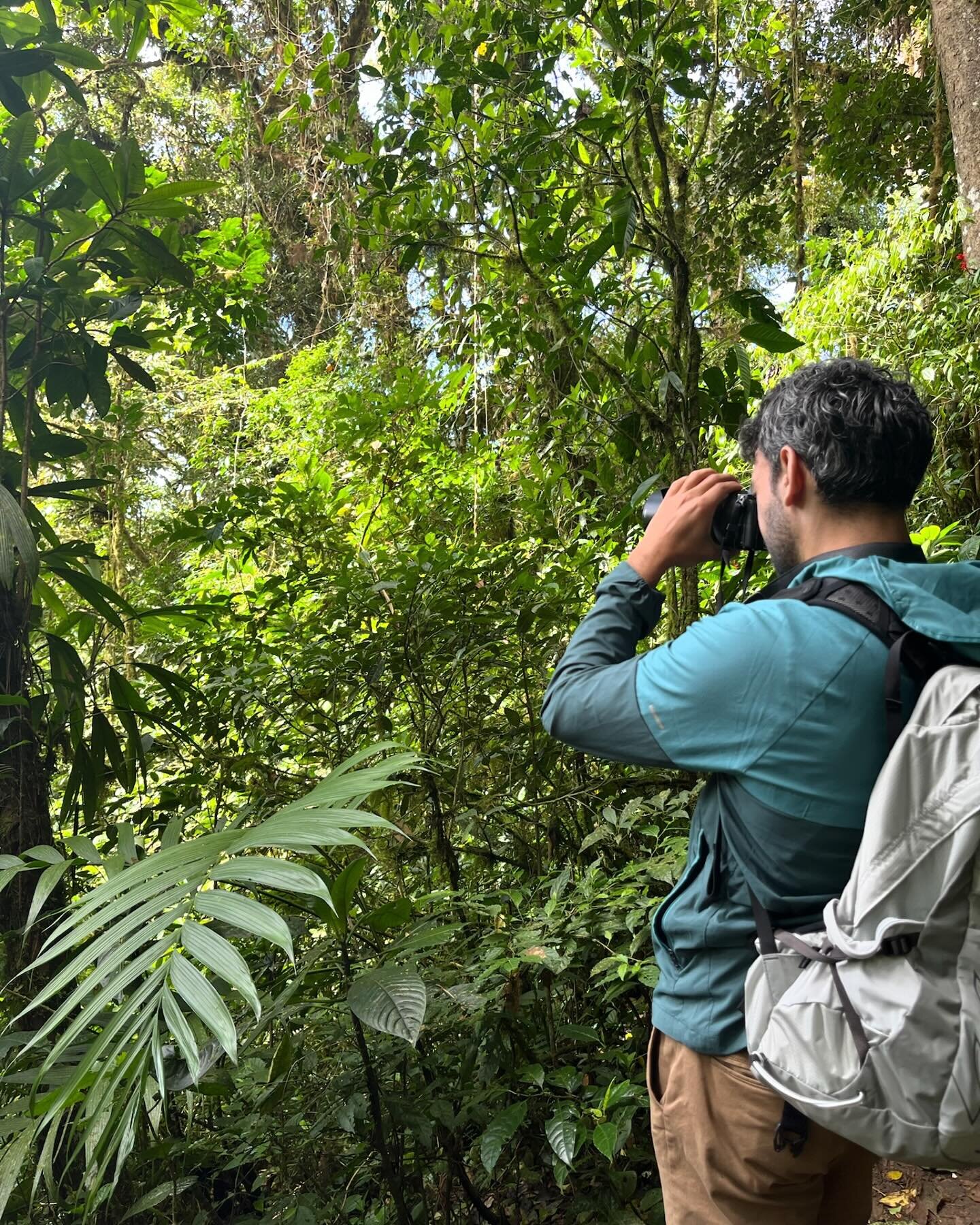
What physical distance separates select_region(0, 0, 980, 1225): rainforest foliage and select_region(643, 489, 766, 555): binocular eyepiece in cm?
52

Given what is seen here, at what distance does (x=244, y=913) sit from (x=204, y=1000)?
0.08 metres

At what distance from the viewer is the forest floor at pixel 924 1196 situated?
2.36 m

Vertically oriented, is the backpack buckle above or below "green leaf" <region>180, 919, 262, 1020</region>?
below

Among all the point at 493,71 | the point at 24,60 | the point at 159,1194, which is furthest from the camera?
the point at 493,71

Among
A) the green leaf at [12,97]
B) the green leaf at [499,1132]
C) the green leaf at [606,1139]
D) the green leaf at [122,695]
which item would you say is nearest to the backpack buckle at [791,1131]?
the green leaf at [606,1139]

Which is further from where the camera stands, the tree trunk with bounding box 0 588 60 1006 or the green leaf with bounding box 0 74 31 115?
the green leaf with bounding box 0 74 31 115

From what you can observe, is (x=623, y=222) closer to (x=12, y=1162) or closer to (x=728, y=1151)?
(x=728, y=1151)

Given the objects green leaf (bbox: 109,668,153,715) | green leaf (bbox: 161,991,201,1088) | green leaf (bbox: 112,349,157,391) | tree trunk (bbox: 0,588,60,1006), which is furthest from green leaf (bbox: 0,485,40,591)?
green leaf (bbox: 161,991,201,1088)

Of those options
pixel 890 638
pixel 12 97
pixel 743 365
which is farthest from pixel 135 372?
pixel 890 638

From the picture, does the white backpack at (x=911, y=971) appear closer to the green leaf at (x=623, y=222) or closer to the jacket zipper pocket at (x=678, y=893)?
the jacket zipper pocket at (x=678, y=893)

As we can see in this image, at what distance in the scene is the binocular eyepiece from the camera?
1272mm

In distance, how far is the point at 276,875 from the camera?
37.9 inches

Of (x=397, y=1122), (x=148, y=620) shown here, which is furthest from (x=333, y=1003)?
(x=148, y=620)

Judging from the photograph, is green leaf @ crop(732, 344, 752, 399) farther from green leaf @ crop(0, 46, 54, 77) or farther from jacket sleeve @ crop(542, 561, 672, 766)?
green leaf @ crop(0, 46, 54, 77)
